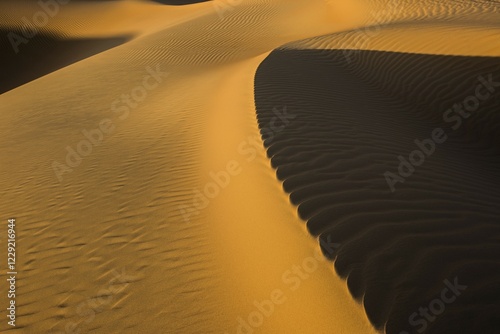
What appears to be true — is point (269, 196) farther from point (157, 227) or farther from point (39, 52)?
point (39, 52)

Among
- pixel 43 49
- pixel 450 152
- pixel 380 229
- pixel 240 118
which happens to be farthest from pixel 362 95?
pixel 43 49

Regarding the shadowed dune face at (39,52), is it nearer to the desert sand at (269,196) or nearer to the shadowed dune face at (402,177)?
the desert sand at (269,196)

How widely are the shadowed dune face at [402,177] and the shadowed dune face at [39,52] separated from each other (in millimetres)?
16630

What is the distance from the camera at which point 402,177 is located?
371 centimetres

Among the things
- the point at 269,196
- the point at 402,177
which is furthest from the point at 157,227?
the point at 402,177

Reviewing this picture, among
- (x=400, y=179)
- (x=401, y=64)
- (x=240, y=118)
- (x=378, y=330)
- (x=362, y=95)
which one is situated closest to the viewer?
(x=378, y=330)

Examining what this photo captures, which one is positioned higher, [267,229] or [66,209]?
[66,209]

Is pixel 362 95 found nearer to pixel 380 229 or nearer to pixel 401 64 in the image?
pixel 401 64

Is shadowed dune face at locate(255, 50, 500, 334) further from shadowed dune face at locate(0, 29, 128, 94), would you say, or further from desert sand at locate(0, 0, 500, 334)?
shadowed dune face at locate(0, 29, 128, 94)

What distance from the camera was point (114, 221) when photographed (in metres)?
3.97

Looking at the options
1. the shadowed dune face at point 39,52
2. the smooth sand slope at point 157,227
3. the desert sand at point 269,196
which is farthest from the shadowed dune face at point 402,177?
the shadowed dune face at point 39,52

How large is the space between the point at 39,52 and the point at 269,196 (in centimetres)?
2359

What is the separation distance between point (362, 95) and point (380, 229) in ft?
17.1

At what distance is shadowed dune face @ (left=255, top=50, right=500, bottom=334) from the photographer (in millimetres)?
2230
